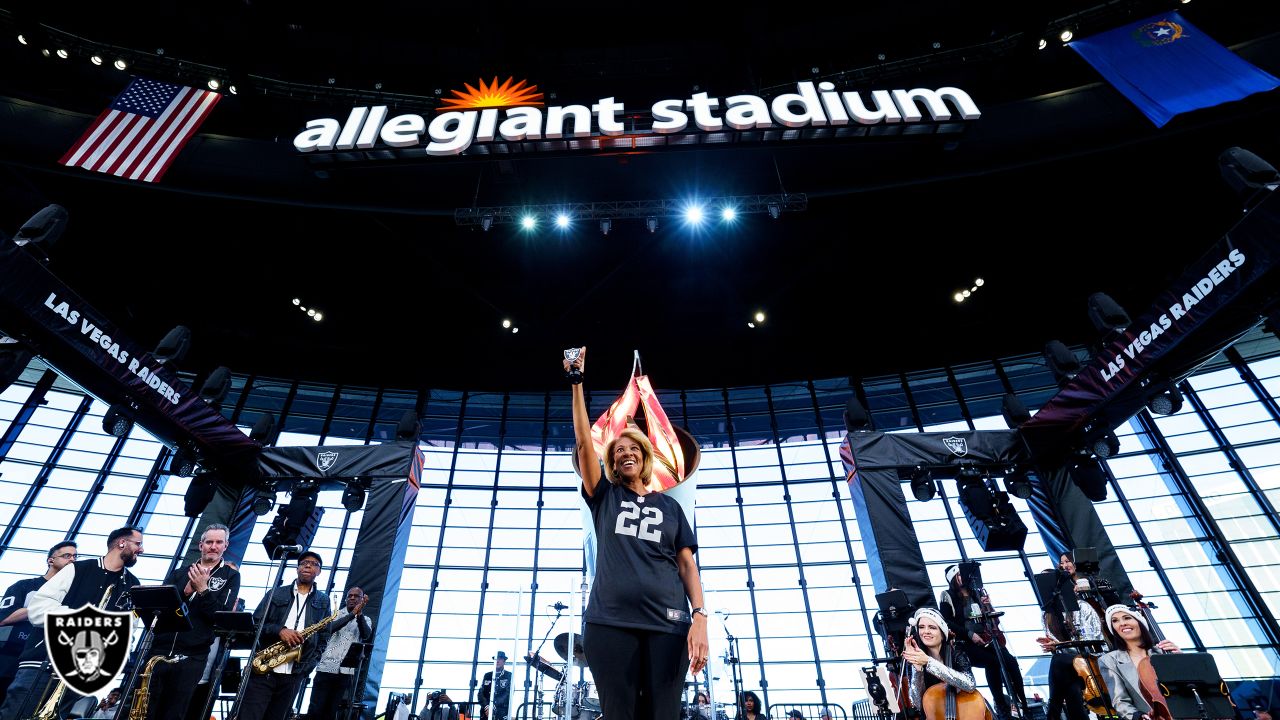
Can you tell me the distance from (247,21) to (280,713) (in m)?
10.4

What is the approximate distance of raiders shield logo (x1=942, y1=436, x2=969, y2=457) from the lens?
28.4 ft

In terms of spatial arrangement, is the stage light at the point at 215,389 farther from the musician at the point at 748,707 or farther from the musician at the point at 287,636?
the musician at the point at 748,707

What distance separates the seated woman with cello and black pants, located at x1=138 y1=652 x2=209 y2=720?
5.03m

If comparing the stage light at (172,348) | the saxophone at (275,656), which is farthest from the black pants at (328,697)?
the stage light at (172,348)

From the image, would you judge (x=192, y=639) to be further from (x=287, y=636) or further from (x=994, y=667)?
(x=994, y=667)

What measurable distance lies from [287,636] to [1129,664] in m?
6.53

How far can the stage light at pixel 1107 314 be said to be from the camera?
23.3ft

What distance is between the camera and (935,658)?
4609 millimetres

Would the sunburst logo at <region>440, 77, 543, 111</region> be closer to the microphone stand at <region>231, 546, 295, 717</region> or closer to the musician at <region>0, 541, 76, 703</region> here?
the microphone stand at <region>231, 546, 295, 717</region>

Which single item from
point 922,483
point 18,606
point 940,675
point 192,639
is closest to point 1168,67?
point 922,483

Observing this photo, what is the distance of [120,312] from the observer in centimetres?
1195

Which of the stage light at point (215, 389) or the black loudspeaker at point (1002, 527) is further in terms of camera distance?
the stage light at point (215, 389)

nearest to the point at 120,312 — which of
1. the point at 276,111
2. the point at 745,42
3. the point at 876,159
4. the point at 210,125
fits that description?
the point at 210,125

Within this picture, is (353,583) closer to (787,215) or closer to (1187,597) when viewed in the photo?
(787,215)
